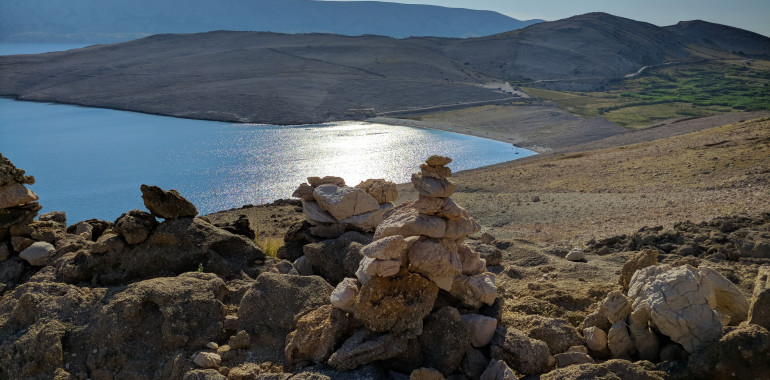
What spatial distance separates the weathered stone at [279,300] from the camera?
7.26 meters

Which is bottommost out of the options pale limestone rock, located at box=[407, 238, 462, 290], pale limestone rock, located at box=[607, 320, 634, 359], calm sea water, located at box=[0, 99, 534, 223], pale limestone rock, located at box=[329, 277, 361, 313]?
calm sea water, located at box=[0, 99, 534, 223]

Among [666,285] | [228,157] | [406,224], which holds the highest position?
[406,224]

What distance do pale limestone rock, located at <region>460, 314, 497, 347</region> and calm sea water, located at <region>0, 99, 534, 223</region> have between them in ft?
76.0

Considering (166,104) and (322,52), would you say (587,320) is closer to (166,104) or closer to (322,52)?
(166,104)

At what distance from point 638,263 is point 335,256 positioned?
14.7 ft

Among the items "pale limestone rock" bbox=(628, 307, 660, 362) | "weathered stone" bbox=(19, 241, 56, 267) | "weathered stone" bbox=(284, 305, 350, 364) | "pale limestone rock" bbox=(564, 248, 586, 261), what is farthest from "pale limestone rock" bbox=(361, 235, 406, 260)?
"pale limestone rock" bbox=(564, 248, 586, 261)

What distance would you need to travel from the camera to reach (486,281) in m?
7.03

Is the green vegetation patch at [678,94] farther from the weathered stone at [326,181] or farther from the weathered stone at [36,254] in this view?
the weathered stone at [36,254]

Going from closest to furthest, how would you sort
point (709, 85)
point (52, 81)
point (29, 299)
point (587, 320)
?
point (587, 320) → point (29, 299) → point (52, 81) → point (709, 85)

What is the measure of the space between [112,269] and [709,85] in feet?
301

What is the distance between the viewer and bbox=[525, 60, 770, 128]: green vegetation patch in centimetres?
6125

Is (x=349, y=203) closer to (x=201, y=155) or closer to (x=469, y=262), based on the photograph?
(x=469, y=262)

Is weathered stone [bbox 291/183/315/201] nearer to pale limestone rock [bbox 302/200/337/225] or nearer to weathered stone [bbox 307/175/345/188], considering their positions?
weathered stone [bbox 307/175/345/188]

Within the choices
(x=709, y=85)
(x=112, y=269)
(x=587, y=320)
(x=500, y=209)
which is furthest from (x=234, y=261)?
(x=709, y=85)
